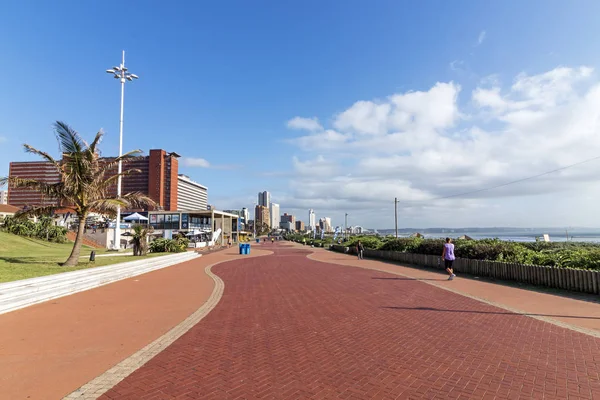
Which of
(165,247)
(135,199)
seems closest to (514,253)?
(135,199)

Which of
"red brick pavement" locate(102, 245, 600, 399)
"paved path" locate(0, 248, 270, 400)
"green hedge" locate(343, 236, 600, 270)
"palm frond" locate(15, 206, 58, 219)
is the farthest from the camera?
"palm frond" locate(15, 206, 58, 219)

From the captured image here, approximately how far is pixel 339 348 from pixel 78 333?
4.41m

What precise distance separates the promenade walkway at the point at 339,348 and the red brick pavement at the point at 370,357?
2cm

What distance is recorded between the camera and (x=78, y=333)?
19.8ft

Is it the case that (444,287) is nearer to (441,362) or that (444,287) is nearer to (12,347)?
(441,362)

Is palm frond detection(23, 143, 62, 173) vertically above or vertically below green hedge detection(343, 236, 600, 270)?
above

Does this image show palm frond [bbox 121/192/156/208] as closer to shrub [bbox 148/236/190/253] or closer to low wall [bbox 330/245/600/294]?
shrub [bbox 148/236/190/253]

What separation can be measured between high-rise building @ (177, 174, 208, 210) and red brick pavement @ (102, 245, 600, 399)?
133 m

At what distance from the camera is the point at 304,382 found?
4086 mm

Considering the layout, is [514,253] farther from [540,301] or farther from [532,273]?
[540,301]

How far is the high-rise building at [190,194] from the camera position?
138750 mm

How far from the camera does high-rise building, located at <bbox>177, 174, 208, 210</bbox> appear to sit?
139 meters

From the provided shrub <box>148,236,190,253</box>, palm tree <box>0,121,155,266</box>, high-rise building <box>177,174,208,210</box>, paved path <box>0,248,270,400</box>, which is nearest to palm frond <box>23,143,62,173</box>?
palm tree <box>0,121,155,266</box>

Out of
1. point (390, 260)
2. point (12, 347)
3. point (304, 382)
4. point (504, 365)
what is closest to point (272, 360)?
point (304, 382)
